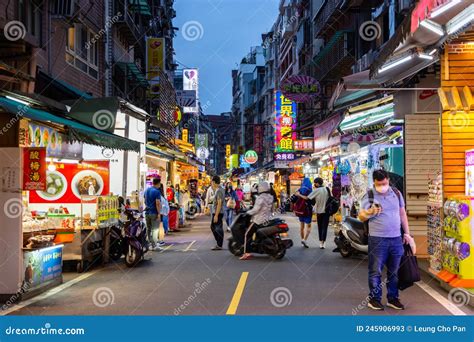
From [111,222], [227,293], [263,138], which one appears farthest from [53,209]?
[263,138]

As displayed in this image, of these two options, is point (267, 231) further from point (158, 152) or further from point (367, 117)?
point (158, 152)

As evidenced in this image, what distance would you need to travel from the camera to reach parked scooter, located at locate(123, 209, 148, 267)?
13234 mm

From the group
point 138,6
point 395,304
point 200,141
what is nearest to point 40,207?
point 395,304

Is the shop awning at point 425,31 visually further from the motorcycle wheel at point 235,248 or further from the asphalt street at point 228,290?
the motorcycle wheel at point 235,248

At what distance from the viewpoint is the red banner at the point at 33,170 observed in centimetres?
936

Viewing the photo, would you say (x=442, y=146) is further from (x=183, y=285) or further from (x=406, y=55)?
(x=183, y=285)

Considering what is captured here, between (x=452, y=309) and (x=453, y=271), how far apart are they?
1.36 m

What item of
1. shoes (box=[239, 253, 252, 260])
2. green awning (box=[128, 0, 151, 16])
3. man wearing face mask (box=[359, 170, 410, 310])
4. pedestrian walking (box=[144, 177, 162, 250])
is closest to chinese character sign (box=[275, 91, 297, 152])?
green awning (box=[128, 0, 151, 16])

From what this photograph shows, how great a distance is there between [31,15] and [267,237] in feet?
31.9

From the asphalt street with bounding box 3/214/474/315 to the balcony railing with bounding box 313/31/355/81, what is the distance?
18214mm

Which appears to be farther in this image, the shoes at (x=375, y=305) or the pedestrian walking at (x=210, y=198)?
the pedestrian walking at (x=210, y=198)

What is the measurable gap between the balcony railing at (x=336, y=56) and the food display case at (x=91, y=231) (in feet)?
64.2

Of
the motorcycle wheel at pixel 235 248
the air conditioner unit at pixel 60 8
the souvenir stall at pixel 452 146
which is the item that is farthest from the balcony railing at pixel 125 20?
the souvenir stall at pixel 452 146

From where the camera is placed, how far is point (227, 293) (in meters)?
9.65
